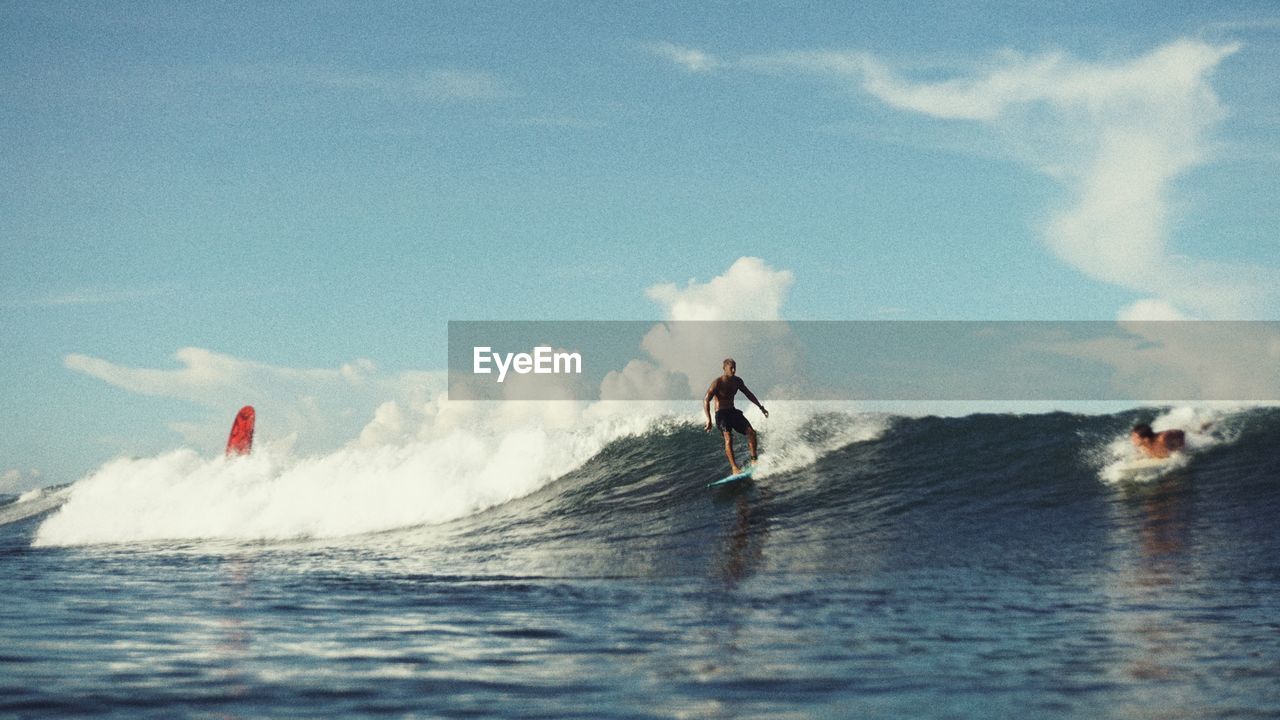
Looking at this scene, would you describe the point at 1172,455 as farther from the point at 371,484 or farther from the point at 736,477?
the point at 371,484

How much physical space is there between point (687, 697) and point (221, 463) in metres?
18.7

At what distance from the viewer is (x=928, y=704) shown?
4.69m

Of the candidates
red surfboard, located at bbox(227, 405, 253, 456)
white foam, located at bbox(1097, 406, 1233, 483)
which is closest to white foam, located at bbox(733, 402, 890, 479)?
white foam, located at bbox(1097, 406, 1233, 483)

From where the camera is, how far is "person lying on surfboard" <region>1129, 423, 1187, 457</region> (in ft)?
48.5

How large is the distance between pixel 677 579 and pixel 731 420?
18.9ft

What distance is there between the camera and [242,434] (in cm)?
2262

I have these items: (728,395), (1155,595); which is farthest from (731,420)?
(1155,595)

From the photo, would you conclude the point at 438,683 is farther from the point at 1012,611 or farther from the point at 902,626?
the point at 1012,611

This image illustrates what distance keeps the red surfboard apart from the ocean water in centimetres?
75

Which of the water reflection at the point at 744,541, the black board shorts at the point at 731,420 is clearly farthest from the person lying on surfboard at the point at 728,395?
the water reflection at the point at 744,541

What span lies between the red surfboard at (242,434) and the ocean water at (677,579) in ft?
2.47

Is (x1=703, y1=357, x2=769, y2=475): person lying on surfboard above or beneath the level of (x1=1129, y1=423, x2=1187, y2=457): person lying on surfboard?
above

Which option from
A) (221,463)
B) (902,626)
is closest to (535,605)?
(902,626)

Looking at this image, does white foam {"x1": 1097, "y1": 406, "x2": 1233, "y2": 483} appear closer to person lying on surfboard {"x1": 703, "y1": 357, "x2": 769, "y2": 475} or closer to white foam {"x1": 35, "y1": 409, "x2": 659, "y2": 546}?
person lying on surfboard {"x1": 703, "y1": 357, "x2": 769, "y2": 475}
